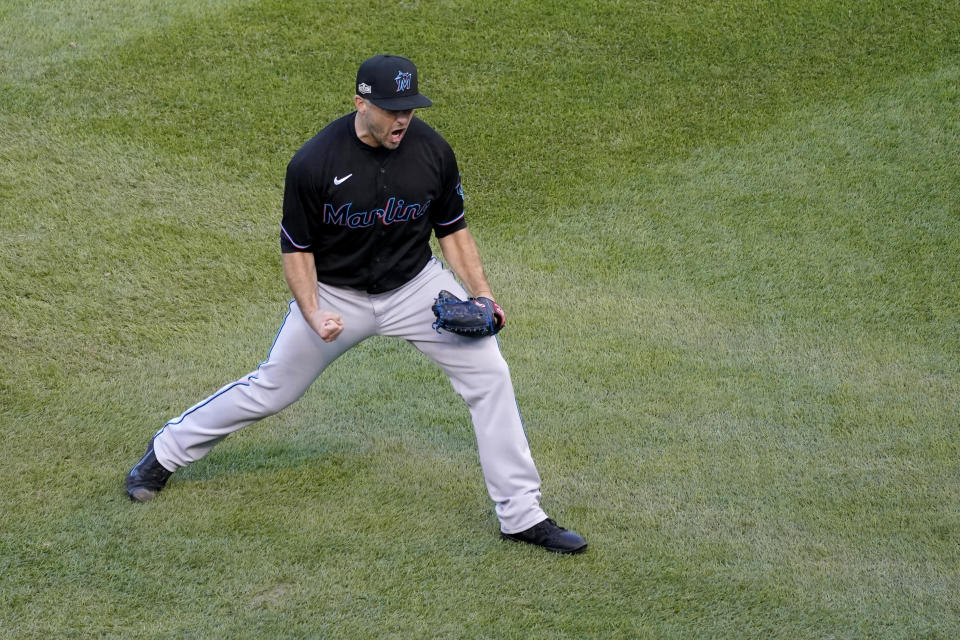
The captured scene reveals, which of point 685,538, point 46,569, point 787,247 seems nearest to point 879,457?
point 685,538

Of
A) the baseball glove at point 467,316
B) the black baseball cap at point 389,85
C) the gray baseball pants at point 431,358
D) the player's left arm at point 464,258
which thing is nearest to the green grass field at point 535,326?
the gray baseball pants at point 431,358

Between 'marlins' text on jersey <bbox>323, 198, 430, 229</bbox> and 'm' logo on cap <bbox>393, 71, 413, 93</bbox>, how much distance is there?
448 millimetres

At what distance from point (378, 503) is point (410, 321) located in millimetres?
896

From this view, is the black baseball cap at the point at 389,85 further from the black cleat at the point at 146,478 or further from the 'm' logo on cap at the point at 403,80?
the black cleat at the point at 146,478

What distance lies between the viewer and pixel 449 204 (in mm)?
4449

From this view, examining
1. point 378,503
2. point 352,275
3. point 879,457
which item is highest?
point 352,275

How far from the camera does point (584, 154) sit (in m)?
8.25

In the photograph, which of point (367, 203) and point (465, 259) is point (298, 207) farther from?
point (465, 259)

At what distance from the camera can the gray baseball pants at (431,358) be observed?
4309 mm

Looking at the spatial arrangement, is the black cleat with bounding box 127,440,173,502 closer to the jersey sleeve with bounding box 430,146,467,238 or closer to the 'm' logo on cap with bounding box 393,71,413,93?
the jersey sleeve with bounding box 430,146,467,238

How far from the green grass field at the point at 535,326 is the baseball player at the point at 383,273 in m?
0.40

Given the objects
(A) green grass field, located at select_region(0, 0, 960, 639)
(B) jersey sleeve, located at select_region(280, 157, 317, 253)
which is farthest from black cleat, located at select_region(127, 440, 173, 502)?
(B) jersey sleeve, located at select_region(280, 157, 317, 253)

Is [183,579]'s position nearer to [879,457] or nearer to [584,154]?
[879,457]

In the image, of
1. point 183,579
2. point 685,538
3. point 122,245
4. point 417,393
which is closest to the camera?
point 183,579
